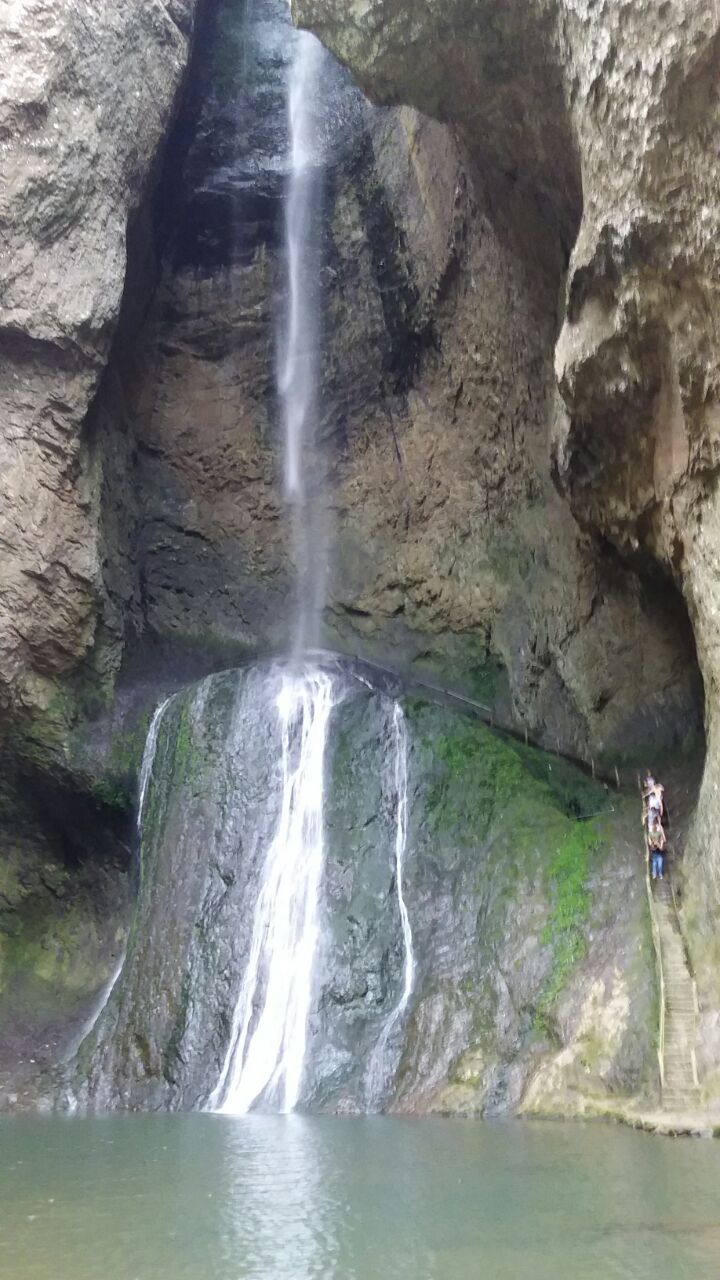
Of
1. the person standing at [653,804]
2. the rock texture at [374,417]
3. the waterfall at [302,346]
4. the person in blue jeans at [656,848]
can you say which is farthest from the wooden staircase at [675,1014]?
the waterfall at [302,346]

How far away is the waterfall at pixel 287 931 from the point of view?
12438mm

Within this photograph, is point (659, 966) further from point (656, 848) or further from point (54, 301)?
point (54, 301)

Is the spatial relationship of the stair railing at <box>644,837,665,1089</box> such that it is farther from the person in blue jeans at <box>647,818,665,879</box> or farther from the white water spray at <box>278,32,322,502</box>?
the white water spray at <box>278,32,322,502</box>

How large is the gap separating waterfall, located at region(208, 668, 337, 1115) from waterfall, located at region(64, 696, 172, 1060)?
1876 millimetres

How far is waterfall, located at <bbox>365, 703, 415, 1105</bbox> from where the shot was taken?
12.0 m

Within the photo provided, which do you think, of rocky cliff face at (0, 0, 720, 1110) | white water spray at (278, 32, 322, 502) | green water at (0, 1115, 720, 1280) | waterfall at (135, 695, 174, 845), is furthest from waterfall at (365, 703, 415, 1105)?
white water spray at (278, 32, 322, 502)

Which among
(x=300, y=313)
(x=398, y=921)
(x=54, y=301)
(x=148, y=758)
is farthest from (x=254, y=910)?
(x=300, y=313)

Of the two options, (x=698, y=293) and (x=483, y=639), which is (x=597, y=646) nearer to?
(x=483, y=639)

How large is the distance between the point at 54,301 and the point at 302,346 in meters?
6.12

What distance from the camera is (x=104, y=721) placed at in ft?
53.7

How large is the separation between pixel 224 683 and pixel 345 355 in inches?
286

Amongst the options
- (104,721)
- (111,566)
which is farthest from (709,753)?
(111,566)

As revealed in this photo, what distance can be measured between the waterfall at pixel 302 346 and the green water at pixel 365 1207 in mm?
12792

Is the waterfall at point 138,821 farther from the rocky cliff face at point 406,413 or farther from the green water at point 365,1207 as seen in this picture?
the green water at point 365,1207
